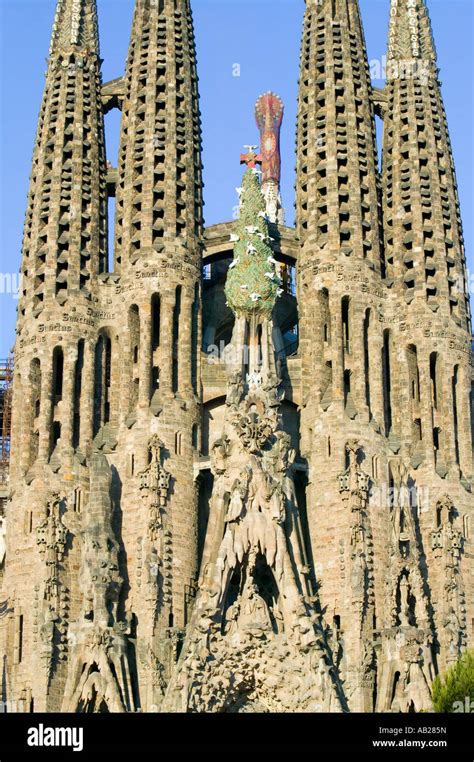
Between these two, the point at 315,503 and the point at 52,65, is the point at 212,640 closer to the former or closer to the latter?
the point at 315,503

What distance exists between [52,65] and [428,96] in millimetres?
11076

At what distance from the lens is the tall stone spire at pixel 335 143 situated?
52.3 m

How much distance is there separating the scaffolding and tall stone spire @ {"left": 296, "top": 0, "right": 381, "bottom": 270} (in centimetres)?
1347

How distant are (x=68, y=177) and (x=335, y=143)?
7.69 m

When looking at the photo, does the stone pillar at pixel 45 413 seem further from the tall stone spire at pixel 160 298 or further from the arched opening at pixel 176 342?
the arched opening at pixel 176 342

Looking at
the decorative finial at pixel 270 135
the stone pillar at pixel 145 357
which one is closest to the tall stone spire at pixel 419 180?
the stone pillar at pixel 145 357

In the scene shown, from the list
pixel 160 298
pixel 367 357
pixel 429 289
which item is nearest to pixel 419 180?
pixel 429 289

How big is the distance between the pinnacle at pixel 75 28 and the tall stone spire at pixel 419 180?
888 cm

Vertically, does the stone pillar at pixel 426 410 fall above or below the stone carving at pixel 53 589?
above

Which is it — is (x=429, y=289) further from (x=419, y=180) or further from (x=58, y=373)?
(x=58, y=373)

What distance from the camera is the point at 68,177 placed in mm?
52750

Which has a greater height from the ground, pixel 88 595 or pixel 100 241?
pixel 100 241

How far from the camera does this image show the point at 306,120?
5400 cm
